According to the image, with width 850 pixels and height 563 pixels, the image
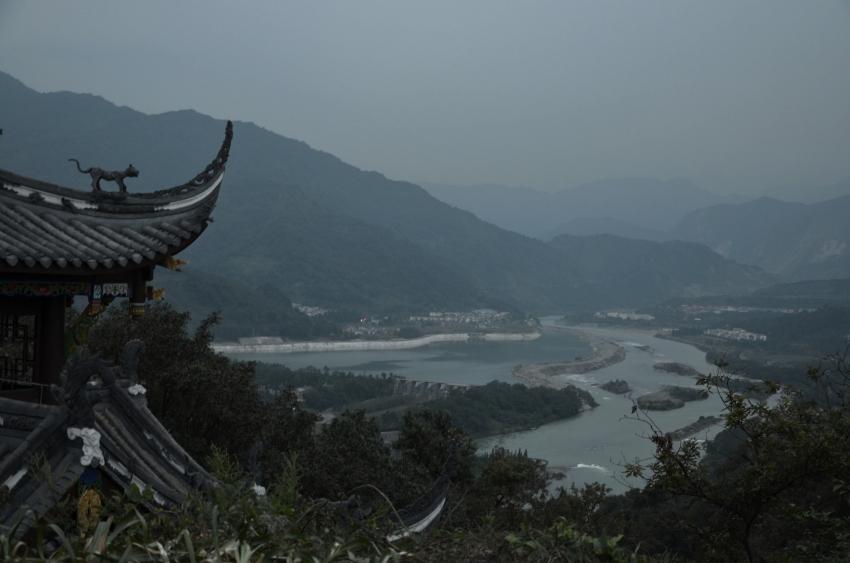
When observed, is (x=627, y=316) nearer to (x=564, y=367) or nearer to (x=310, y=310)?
(x=310, y=310)

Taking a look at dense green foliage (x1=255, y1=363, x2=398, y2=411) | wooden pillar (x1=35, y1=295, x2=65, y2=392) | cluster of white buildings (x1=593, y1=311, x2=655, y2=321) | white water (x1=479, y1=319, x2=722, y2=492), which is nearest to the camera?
wooden pillar (x1=35, y1=295, x2=65, y2=392)

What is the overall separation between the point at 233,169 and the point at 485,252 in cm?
4690

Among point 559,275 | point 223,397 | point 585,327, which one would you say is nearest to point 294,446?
point 223,397

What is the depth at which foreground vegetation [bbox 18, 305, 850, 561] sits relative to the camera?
5.99 ft

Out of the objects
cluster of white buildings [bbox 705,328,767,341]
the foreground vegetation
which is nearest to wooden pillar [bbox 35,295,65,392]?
the foreground vegetation

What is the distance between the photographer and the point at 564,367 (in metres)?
44.1

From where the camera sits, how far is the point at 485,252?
12169cm

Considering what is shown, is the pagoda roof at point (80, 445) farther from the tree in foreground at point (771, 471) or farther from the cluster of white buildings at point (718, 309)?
the cluster of white buildings at point (718, 309)

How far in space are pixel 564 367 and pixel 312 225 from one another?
53680 millimetres

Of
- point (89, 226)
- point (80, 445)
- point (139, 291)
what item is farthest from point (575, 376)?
point (80, 445)

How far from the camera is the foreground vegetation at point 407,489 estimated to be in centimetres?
183

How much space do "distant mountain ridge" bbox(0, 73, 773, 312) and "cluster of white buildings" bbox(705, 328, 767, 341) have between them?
2777 cm

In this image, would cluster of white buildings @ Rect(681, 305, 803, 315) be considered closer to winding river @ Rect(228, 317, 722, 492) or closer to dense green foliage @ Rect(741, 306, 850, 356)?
winding river @ Rect(228, 317, 722, 492)

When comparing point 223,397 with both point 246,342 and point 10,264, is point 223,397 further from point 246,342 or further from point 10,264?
point 246,342
